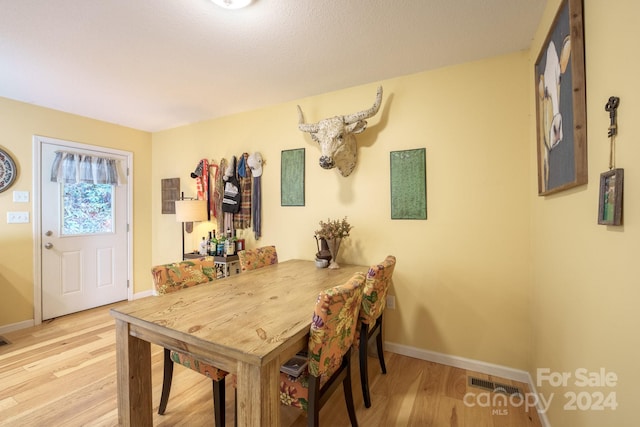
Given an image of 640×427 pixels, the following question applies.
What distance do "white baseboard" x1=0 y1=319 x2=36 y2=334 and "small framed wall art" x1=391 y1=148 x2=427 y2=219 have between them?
4.16 meters

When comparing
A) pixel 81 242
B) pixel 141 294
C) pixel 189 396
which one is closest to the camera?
pixel 189 396

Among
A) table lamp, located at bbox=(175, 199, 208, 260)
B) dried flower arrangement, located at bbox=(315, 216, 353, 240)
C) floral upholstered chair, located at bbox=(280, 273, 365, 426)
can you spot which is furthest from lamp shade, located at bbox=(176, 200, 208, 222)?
floral upholstered chair, located at bbox=(280, 273, 365, 426)

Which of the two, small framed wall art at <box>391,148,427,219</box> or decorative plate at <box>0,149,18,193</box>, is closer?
small framed wall art at <box>391,148,427,219</box>

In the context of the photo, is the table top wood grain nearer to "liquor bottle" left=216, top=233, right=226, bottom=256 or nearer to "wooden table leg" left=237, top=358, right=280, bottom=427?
"wooden table leg" left=237, top=358, right=280, bottom=427

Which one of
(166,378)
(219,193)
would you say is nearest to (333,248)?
(166,378)

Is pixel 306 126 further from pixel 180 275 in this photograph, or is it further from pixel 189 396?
pixel 189 396

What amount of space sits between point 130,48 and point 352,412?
9.43ft

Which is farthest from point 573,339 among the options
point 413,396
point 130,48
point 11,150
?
point 11,150

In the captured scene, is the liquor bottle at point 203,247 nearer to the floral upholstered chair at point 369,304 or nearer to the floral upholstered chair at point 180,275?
the floral upholstered chair at point 180,275

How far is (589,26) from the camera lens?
1059 millimetres

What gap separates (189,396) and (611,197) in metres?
2.54

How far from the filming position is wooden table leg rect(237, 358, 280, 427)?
100 centimetres

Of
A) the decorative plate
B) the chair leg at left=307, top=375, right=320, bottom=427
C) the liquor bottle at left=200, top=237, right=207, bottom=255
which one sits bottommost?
the chair leg at left=307, top=375, right=320, bottom=427

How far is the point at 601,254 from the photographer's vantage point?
3.24 feet
